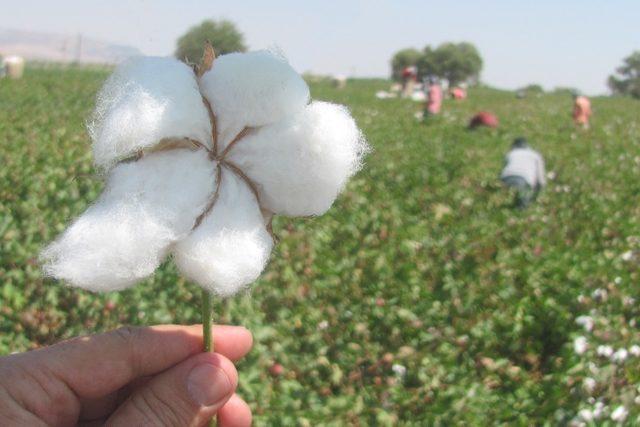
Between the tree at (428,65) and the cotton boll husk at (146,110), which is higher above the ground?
the cotton boll husk at (146,110)

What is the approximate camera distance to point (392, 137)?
42.7 ft

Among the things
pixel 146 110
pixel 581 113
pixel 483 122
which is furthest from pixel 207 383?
pixel 581 113

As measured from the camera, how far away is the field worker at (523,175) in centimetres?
846

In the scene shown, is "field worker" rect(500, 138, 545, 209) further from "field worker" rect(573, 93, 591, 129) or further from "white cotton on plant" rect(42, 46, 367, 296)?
"field worker" rect(573, 93, 591, 129)

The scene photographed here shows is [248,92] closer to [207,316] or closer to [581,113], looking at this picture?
[207,316]

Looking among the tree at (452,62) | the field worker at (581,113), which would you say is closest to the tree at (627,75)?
the tree at (452,62)

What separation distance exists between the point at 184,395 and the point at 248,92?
76 cm

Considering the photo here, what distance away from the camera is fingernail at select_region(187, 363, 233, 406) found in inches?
67.0

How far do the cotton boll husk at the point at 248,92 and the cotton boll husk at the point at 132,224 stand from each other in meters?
0.12

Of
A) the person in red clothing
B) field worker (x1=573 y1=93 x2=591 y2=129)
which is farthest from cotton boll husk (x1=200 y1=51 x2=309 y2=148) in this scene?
field worker (x1=573 y1=93 x2=591 y2=129)

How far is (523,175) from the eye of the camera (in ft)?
29.2

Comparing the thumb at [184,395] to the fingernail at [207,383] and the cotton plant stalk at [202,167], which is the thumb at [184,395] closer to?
the fingernail at [207,383]

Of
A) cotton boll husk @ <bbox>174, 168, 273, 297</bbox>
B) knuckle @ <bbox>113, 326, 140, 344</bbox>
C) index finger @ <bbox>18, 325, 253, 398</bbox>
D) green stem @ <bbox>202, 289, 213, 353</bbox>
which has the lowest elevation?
index finger @ <bbox>18, 325, 253, 398</bbox>

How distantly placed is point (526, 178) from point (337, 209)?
121 inches
